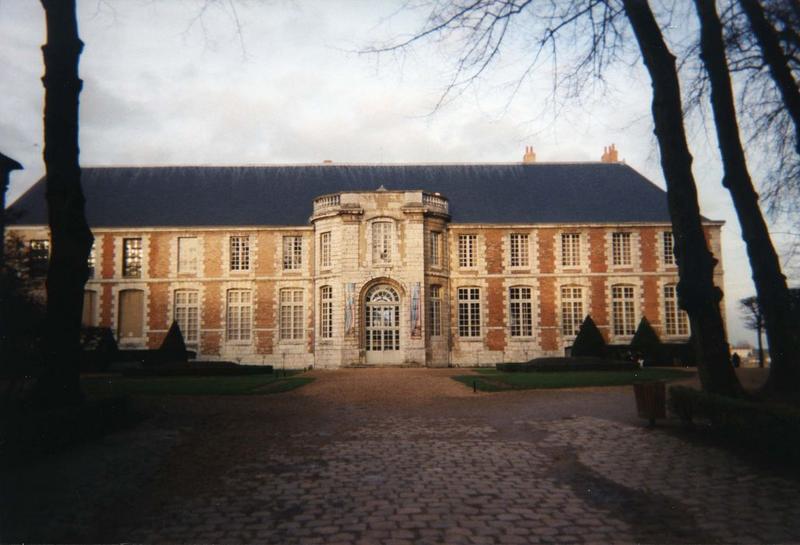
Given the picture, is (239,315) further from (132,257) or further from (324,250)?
(132,257)

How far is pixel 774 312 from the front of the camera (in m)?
9.15

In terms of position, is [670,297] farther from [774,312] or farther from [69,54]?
[69,54]

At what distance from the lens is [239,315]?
92.4 feet

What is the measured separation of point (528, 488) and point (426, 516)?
47.6 inches

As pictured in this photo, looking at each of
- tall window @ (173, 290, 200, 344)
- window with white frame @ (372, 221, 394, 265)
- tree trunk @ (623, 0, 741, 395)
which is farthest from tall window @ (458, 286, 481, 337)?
tree trunk @ (623, 0, 741, 395)

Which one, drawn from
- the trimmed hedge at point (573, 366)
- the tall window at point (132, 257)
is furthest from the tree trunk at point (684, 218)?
the tall window at point (132, 257)

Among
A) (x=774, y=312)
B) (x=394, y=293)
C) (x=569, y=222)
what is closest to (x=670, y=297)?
(x=569, y=222)

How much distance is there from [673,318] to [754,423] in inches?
890

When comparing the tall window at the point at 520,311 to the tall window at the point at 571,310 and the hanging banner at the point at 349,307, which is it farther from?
the hanging banner at the point at 349,307

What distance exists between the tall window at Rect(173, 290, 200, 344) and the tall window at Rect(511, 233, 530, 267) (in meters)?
13.9

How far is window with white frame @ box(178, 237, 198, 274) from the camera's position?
93.2 ft

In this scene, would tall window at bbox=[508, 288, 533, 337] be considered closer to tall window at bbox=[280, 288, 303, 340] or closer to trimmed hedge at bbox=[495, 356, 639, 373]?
trimmed hedge at bbox=[495, 356, 639, 373]

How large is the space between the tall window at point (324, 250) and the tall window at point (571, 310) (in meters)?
10.2

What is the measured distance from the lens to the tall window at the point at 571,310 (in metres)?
27.8
